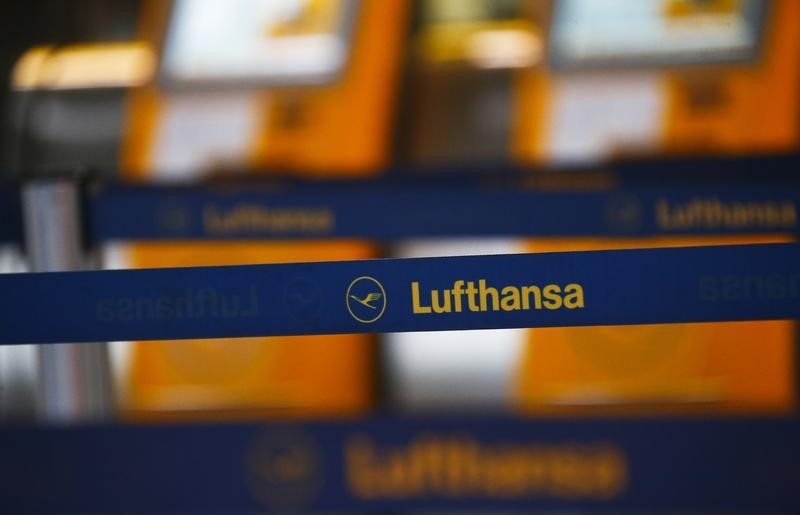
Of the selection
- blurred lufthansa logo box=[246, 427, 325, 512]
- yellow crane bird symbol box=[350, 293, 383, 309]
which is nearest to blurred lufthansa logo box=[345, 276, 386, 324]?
yellow crane bird symbol box=[350, 293, 383, 309]

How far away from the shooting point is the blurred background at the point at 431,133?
11.7ft

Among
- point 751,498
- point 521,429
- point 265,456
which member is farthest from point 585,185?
point 265,456

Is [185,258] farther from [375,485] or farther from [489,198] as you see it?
[489,198]

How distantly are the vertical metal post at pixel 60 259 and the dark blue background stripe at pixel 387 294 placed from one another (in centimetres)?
75

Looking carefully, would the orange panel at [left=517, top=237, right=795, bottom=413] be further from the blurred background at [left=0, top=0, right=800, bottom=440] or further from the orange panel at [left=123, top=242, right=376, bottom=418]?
the orange panel at [left=123, top=242, right=376, bottom=418]

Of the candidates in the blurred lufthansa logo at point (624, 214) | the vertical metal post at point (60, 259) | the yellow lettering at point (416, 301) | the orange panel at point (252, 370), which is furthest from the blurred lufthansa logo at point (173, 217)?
the yellow lettering at point (416, 301)

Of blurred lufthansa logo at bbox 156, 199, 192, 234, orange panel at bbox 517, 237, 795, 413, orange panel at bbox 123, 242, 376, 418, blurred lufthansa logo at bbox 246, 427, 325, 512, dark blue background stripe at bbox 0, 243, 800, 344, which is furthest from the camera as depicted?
orange panel at bbox 123, 242, 376, 418

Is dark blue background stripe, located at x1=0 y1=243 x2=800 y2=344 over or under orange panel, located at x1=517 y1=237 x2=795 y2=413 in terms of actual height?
over

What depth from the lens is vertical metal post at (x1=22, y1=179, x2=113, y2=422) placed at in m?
2.73

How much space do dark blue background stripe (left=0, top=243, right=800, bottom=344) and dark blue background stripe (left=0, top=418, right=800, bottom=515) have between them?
0.92 metres

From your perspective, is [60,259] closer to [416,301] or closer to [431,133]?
[416,301]

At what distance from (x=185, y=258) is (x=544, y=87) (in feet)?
4.45

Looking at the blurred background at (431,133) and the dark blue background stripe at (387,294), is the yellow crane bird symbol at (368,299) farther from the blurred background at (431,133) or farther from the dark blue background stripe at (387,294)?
the blurred background at (431,133)

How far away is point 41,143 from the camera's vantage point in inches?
173
